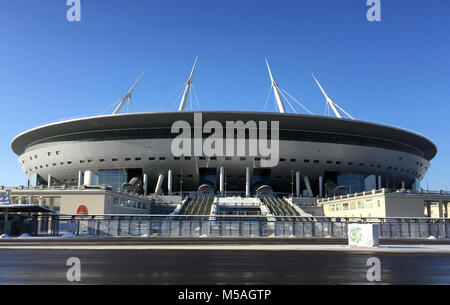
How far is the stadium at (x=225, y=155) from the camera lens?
73.4m

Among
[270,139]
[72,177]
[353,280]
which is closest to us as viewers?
[353,280]

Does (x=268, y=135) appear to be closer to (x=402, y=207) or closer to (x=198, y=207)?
(x=198, y=207)

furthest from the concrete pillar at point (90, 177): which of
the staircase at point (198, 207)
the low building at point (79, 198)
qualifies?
the low building at point (79, 198)

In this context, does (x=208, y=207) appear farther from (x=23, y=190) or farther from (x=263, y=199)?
(x=23, y=190)

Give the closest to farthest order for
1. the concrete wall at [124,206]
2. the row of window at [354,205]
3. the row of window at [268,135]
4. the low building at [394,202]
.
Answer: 1. the concrete wall at [124,206]
2. the low building at [394,202]
3. the row of window at [354,205]
4. the row of window at [268,135]

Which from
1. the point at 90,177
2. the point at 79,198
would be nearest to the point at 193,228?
the point at 79,198

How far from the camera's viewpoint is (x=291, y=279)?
31.2ft

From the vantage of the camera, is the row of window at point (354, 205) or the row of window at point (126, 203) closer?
the row of window at point (126, 203)

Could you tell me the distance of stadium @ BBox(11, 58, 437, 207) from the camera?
7338cm

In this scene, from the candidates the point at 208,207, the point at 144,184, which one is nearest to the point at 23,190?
the point at 208,207

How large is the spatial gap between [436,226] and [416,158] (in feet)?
186

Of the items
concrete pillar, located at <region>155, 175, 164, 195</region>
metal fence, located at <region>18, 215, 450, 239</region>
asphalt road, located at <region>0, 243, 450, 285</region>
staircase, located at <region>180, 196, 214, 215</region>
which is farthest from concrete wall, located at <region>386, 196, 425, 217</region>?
concrete pillar, located at <region>155, 175, 164, 195</region>

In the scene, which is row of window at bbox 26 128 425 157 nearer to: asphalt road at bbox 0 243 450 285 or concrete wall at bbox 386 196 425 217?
concrete wall at bbox 386 196 425 217

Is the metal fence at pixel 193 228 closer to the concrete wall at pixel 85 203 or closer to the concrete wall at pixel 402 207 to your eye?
the concrete wall at pixel 85 203
